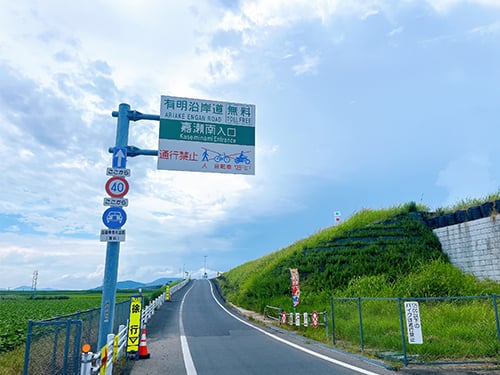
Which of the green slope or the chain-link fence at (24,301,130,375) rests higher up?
the green slope

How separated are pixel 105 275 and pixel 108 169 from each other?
91.2 inches

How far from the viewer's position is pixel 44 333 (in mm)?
5789

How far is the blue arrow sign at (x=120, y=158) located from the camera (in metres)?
8.32

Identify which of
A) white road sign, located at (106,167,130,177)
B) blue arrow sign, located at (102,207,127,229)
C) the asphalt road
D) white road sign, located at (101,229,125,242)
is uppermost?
white road sign, located at (106,167,130,177)

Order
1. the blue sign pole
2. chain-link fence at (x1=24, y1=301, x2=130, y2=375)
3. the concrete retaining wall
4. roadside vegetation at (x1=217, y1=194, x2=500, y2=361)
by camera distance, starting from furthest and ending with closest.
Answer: the concrete retaining wall < roadside vegetation at (x1=217, y1=194, x2=500, y2=361) < the blue sign pole < chain-link fence at (x1=24, y1=301, x2=130, y2=375)

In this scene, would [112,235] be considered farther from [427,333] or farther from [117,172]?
[427,333]

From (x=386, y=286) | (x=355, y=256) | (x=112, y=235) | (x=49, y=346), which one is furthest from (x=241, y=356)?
(x=355, y=256)

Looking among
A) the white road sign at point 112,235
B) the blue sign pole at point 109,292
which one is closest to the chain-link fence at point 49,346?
the blue sign pole at point 109,292

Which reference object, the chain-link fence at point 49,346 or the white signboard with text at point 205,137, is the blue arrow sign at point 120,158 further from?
the chain-link fence at point 49,346

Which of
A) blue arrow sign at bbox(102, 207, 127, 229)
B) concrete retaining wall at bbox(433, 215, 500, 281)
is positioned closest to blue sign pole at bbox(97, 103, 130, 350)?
blue arrow sign at bbox(102, 207, 127, 229)

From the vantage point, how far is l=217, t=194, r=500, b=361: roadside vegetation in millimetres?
10077

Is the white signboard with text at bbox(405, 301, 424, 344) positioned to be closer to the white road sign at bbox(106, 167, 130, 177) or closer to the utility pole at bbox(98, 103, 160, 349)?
the utility pole at bbox(98, 103, 160, 349)

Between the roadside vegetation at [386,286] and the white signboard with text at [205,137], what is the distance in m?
6.38

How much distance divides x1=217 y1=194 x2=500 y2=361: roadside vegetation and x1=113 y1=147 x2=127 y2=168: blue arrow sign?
8073 mm
